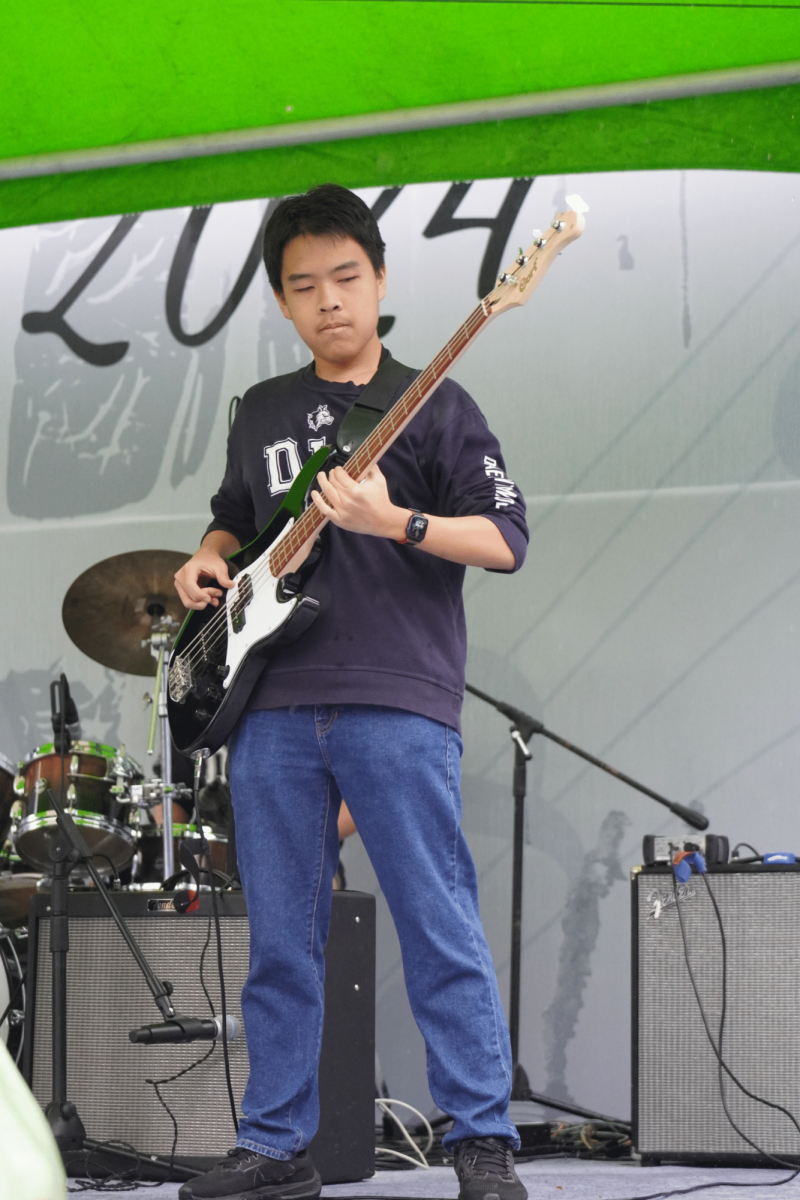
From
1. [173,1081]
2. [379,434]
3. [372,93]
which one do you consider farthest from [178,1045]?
[372,93]

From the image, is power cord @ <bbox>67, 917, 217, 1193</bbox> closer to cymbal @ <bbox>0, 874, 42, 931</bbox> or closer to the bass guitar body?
the bass guitar body

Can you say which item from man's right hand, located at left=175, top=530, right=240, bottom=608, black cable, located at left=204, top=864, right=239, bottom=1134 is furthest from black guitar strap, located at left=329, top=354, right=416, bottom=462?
black cable, located at left=204, top=864, right=239, bottom=1134

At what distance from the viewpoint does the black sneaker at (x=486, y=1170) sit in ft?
5.06

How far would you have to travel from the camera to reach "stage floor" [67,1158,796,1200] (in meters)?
1.96

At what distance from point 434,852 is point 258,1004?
0.34 m

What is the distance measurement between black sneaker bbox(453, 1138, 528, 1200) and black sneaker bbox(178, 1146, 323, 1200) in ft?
0.85

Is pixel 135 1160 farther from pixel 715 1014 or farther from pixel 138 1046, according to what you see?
pixel 715 1014

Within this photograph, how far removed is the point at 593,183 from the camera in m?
3.72

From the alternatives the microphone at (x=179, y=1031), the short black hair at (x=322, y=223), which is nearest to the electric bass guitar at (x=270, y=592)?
the short black hair at (x=322, y=223)

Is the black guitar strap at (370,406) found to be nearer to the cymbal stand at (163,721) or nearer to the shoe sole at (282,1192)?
the shoe sole at (282,1192)

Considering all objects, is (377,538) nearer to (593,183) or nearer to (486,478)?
(486,478)

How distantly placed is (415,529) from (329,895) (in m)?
0.57

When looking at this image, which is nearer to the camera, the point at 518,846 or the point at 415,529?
the point at 415,529

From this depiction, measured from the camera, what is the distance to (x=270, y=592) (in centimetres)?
180
